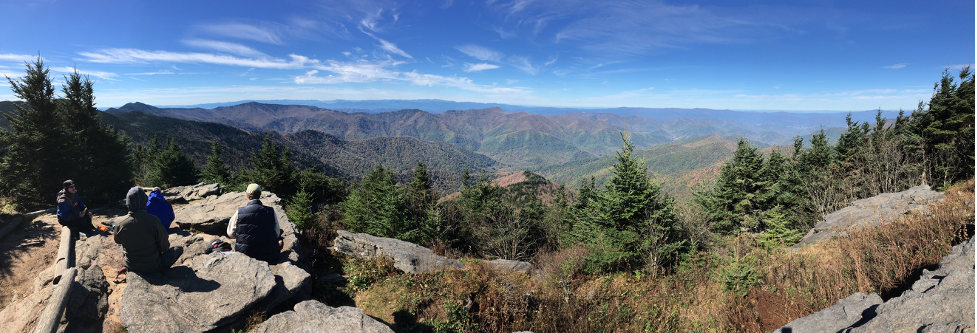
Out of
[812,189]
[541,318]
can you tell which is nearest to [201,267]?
[541,318]

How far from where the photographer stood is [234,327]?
4.89 m

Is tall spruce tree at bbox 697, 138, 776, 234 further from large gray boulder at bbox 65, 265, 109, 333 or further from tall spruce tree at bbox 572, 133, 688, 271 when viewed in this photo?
large gray boulder at bbox 65, 265, 109, 333

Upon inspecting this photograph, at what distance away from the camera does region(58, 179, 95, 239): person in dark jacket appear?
325 inches

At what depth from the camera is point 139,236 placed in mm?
5211

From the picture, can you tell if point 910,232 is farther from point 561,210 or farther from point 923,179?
point 561,210

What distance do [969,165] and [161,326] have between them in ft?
105

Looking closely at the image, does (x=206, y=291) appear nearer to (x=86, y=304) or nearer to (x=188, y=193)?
(x=86, y=304)

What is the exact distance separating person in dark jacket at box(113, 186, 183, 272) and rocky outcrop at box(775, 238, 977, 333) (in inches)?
409

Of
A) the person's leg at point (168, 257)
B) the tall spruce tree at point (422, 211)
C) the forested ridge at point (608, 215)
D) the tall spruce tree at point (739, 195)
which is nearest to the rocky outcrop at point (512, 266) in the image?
the forested ridge at point (608, 215)

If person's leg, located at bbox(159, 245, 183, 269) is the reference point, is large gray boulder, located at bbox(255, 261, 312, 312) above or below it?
below

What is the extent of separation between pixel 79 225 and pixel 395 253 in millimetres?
9000

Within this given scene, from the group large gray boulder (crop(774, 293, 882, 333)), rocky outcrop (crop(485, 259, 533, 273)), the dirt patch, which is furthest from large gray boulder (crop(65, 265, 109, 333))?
the dirt patch

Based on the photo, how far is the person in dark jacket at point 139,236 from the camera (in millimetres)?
5109

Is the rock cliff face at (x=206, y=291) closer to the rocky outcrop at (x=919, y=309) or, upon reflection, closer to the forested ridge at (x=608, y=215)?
the forested ridge at (x=608, y=215)
